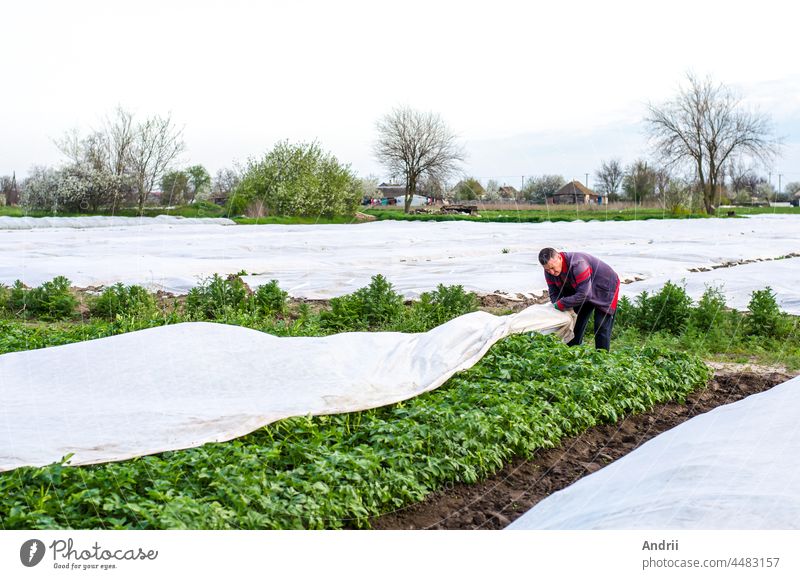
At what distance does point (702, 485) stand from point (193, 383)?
8.90ft

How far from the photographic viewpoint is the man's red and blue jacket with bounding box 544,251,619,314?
573 centimetres

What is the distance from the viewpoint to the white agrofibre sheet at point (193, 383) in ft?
11.9

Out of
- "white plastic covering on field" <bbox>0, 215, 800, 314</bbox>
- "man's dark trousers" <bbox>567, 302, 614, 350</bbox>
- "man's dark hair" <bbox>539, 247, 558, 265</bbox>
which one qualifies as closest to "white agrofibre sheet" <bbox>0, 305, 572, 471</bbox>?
"man's dark hair" <bbox>539, 247, 558, 265</bbox>

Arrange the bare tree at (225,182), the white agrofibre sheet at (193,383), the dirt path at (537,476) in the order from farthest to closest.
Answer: the bare tree at (225,182), the white agrofibre sheet at (193,383), the dirt path at (537,476)

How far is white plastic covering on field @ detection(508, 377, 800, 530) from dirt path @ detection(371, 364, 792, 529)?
1.27 feet

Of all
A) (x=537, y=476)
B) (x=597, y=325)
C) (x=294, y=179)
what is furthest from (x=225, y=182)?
(x=537, y=476)

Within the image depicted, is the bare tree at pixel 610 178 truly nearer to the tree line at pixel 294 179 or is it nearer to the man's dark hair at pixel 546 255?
the tree line at pixel 294 179

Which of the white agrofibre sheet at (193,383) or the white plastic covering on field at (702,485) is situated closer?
the white plastic covering on field at (702,485)

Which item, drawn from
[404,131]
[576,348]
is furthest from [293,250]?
[576,348]

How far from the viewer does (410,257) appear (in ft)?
44.5

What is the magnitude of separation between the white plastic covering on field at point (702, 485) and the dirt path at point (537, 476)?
0.39 m

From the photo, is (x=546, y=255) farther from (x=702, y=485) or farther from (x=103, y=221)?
(x=103, y=221)

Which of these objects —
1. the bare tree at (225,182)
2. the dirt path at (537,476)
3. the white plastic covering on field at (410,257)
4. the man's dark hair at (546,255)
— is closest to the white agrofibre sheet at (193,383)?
the man's dark hair at (546,255)

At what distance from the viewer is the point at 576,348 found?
5.52 meters
